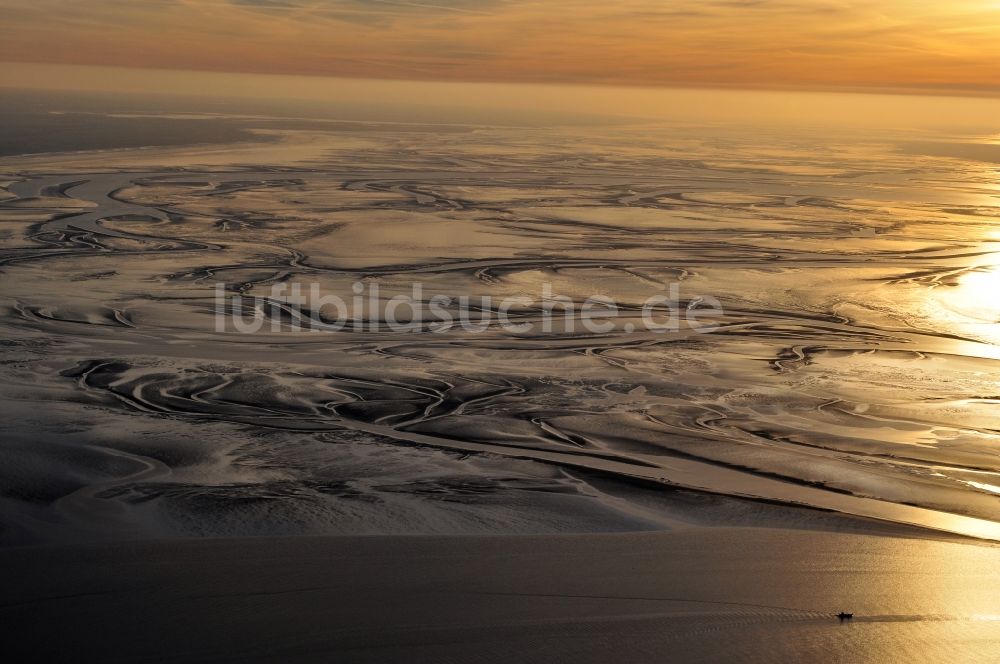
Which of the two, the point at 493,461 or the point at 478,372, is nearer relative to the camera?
the point at 493,461

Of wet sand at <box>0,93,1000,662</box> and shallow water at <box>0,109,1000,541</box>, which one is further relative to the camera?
shallow water at <box>0,109,1000,541</box>

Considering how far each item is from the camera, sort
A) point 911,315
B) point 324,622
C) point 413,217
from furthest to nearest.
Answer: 1. point 413,217
2. point 911,315
3. point 324,622

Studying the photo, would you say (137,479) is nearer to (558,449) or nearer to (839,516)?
(558,449)

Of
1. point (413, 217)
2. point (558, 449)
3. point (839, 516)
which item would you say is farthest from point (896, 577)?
point (413, 217)

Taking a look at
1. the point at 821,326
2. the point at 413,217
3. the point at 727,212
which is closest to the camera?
the point at 821,326

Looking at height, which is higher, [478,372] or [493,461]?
[478,372]

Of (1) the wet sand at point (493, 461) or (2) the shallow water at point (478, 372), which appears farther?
(2) the shallow water at point (478, 372)

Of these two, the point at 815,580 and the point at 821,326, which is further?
the point at 821,326
